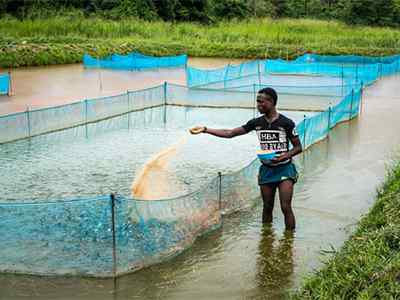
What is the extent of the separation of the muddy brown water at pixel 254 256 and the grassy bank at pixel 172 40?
69.9 feet

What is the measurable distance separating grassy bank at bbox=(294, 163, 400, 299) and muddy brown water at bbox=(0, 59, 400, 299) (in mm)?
718

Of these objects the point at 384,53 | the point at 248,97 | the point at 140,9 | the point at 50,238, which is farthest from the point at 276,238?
the point at 140,9

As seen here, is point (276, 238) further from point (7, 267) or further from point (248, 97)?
point (248, 97)

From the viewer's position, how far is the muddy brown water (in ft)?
18.7

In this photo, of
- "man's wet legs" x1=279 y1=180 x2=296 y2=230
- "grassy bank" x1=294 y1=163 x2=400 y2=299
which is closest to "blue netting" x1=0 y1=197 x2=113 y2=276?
"man's wet legs" x1=279 y1=180 x2=296 y2=230

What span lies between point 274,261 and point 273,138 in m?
1.36

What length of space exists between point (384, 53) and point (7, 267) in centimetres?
3369

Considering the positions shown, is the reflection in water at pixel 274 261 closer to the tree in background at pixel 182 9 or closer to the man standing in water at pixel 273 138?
the man standing in water at pixel 273 138

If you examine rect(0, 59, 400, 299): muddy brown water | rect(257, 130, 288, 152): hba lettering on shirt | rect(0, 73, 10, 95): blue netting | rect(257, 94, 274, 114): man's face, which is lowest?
rect(0, 59, 400, 299): muddy brown water

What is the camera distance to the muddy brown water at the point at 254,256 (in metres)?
5.71

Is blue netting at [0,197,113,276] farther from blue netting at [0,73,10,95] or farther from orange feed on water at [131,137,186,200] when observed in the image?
blue netting at [0,73,10,95]

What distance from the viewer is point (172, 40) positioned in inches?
1480

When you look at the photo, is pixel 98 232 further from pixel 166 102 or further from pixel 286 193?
pixel 166 102

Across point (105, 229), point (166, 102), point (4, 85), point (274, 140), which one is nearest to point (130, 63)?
point (4, 85)
